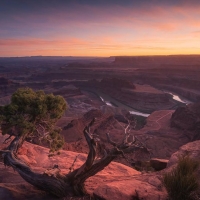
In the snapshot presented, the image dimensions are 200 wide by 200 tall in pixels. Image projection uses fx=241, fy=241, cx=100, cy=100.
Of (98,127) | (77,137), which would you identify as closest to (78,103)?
(98,127)

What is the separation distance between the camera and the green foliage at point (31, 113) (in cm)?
1162

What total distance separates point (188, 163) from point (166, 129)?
109ft

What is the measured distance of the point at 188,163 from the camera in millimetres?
7770

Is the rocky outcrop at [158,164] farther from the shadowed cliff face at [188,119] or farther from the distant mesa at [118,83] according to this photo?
the distant mesa at [118,83]

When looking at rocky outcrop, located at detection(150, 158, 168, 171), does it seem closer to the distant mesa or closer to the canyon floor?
the canyon floor

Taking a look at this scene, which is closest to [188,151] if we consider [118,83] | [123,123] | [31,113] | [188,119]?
[31,113]

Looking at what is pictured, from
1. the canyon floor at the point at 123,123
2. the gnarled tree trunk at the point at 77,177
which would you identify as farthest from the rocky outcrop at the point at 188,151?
the gnarled tree trunk at the point at 77,177

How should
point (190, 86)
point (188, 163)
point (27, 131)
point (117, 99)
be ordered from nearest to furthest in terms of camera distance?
point (188, 163), point (27, 131), point (117, 99), point (190, 86)

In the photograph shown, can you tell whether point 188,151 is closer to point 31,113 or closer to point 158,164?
point 158,164

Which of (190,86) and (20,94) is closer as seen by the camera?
(20,94)

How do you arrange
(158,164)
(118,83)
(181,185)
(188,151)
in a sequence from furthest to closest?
1. (118,83)
2. (158,164)
3. (188,151)
4. (181,185)

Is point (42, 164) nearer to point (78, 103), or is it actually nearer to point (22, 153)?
point (22, 153)

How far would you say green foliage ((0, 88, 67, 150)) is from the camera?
38.1 ft

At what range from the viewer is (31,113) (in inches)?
480
